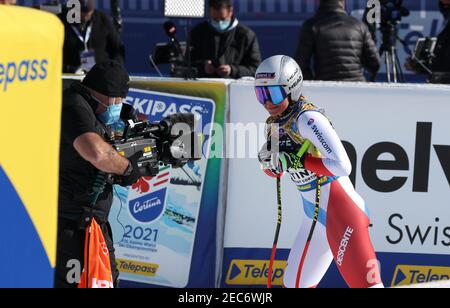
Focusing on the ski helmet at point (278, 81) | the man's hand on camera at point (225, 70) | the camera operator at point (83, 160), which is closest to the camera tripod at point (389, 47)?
the man's hand on camera at point (225, 70)

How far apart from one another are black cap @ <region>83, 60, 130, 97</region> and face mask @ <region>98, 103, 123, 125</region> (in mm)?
98

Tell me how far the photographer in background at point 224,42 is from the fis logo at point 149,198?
1.65 meters

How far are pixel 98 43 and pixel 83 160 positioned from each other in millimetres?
4423

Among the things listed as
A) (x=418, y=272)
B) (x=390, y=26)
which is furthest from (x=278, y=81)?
(x=390, y=26)

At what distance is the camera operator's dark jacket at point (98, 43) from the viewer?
32.3ft

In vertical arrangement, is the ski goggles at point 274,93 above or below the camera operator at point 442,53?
above

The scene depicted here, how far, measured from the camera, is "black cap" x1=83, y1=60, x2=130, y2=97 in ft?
19.0

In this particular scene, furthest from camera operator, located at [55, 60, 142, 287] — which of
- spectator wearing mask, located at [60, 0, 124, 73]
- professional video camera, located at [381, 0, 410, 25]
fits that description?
professional video camera, located at [381, 0, 410, 25]

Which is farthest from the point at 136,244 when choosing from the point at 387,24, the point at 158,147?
the point at 387,24

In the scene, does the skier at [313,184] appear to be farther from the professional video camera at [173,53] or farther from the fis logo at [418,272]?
the professional video camera at [173,53]

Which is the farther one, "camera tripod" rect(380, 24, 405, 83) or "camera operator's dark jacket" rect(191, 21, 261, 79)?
"camera tripod" rect(380, 24, 405, 83)

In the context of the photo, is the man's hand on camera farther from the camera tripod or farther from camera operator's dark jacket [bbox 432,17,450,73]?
camera operator's dark jacket [bbox 432,17,450,73]

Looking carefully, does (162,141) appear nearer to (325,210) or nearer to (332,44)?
(325,210)

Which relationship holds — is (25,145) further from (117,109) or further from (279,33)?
(279,33)
